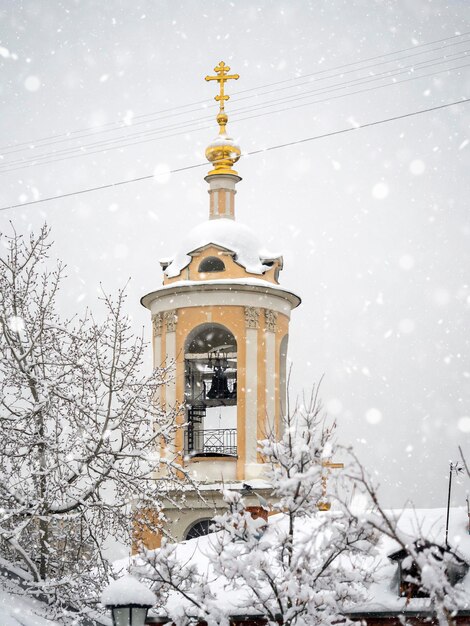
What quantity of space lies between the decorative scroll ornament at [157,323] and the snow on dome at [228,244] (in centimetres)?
96

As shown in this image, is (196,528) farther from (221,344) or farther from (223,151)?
(223,151)

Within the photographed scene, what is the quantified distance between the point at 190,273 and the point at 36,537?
11365 mm

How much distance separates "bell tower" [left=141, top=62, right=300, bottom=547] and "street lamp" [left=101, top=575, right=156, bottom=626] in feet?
47.1

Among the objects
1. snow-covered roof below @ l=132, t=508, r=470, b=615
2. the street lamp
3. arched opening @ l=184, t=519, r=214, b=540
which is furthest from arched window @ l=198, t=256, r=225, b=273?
the street lamp

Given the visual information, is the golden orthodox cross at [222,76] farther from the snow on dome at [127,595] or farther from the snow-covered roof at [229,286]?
the snow on dome at [127,595]

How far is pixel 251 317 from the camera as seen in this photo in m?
25.3

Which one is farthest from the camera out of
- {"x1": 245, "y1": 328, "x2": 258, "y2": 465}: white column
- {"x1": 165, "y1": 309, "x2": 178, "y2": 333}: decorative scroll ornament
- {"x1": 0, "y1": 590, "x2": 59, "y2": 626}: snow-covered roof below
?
{"x1": 165, "y1": 309, "x2": 178, "y2": 333}: decorative scroll ornament

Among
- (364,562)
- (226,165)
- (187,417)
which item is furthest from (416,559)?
(226,165)

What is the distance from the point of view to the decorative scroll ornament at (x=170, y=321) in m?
25.5

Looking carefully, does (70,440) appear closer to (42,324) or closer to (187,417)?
(42,324)

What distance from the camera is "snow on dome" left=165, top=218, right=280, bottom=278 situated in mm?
25719

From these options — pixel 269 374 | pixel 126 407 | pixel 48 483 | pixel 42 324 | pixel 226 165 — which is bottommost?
pixel 48 483

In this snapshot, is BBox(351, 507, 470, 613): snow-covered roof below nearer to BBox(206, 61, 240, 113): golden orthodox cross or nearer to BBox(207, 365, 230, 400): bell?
BBox(207, 365, 230, 400): bell

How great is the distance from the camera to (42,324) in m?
14.0
